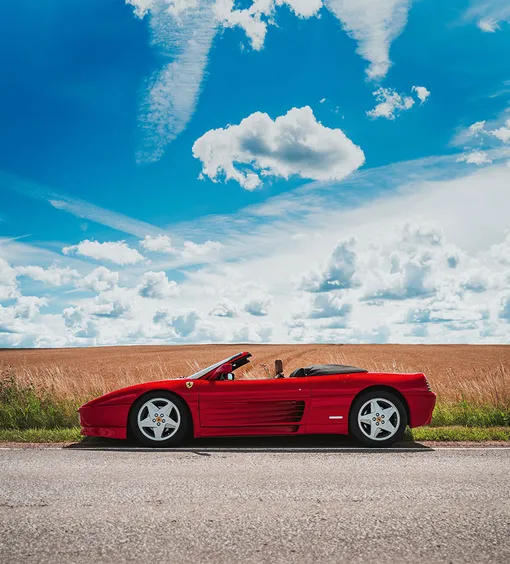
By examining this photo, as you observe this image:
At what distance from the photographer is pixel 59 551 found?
140 inches

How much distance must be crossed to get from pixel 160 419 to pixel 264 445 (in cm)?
135

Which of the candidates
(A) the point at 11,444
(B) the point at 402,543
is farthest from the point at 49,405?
A: (B) the point at 402,543

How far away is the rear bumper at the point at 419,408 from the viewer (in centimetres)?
740

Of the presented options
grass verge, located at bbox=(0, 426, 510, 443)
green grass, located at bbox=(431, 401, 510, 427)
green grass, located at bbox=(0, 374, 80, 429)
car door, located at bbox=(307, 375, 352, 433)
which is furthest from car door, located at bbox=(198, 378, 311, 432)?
green grass, located at bbox=(0, 374, 80, 429)

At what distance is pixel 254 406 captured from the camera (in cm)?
723

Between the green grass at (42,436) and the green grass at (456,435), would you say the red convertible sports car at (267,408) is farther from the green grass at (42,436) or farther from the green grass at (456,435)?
the green grass at (42,436)

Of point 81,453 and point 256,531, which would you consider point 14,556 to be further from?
point 81,453

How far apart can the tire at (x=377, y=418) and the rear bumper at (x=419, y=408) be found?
13cm

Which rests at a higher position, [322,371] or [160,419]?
[322,371]

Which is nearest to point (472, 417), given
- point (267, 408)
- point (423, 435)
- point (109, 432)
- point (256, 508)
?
point (423, 435)

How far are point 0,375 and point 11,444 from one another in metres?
5.18

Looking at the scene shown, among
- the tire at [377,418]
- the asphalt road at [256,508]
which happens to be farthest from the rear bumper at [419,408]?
the asphalt road at [256,508]

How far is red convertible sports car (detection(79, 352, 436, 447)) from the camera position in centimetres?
724

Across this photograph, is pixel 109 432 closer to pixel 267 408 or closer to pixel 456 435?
pixel 267 408
